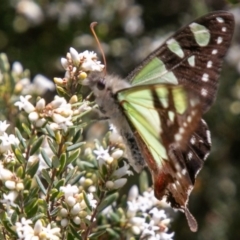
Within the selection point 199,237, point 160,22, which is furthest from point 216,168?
point 160,22

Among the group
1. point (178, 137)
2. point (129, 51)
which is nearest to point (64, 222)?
point (178, 137)

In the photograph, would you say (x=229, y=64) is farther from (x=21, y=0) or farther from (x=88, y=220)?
(x=88, y=220)

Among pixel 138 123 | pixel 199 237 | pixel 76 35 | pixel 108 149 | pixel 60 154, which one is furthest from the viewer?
pixel 76 35

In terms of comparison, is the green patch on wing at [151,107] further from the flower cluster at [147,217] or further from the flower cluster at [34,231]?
the flower cluster at [34,231]

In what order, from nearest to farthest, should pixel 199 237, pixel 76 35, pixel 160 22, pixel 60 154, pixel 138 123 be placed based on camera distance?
pixel 60 154, pixel 138 123, pixel 199 237, pixel 76 35, pixel 160 22

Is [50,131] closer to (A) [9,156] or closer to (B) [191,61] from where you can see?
(A) [9,156]

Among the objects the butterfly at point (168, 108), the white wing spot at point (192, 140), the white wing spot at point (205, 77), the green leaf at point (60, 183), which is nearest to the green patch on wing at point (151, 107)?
the butterfly at point (168, 108)
